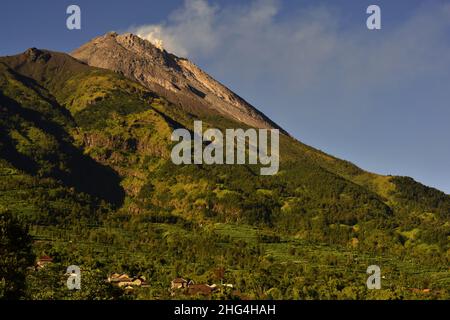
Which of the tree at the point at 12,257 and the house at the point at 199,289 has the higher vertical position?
the tree at the point at 12,257

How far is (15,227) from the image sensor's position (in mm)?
92312

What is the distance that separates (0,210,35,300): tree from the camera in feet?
279

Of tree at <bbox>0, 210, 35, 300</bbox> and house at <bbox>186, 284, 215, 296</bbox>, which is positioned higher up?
tree at <bbox>0, 210, 35, 300</bbox>

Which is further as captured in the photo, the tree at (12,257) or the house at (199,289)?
the house at (199,289)

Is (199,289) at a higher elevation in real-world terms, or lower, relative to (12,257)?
lower

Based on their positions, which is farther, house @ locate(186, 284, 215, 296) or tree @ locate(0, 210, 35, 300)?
house @ locate(186, 284, 215, 296)

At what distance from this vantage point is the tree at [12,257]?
8494 cm

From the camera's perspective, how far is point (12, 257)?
88.2 m

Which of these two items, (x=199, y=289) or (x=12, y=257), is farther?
(x=199, y=289)
